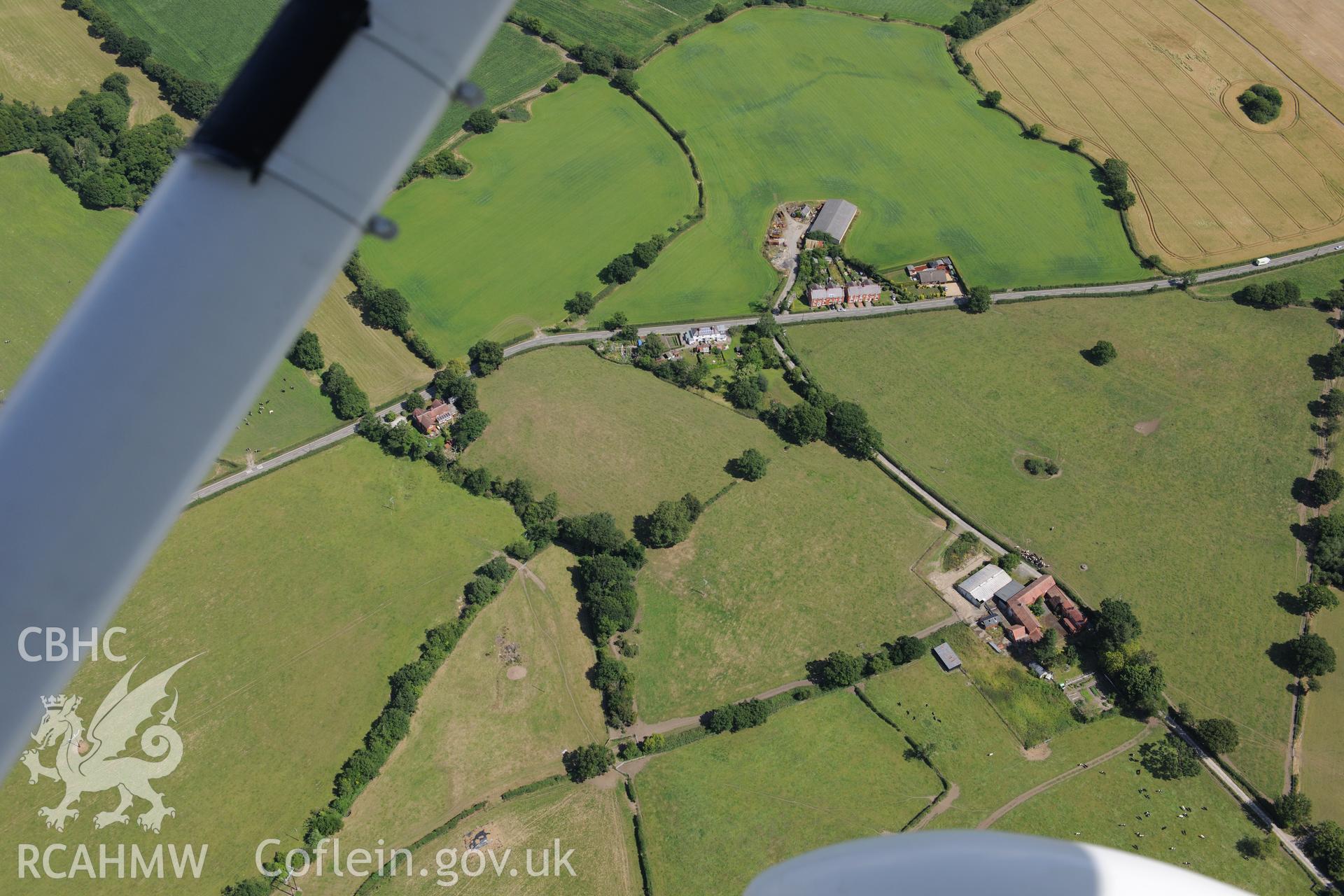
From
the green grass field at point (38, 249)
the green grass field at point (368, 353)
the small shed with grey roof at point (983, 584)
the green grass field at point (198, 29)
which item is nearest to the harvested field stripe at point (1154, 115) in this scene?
the small shed with grey roof at point (983, 584)

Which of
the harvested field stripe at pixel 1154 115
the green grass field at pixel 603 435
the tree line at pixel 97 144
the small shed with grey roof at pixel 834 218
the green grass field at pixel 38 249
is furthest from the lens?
the harvested field stripe at pixel 1154 115

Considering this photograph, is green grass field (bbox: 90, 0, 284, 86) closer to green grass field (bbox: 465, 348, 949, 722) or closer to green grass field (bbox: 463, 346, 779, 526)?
green grass field (bbox: 463, 346, 779, 526)

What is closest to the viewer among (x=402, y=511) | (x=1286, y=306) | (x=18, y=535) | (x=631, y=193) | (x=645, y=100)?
(x=18, y=535)

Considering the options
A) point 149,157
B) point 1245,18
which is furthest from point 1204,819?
point 149,157

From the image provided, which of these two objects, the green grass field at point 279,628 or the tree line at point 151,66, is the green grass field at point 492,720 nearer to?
the green grass field at point 279,628

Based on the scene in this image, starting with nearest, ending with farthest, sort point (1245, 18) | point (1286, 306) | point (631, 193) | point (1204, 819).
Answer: point (1204, 819), point (1286, 306), point (631, 193), point (1245, 18)

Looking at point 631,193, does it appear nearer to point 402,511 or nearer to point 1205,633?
point 402,511
